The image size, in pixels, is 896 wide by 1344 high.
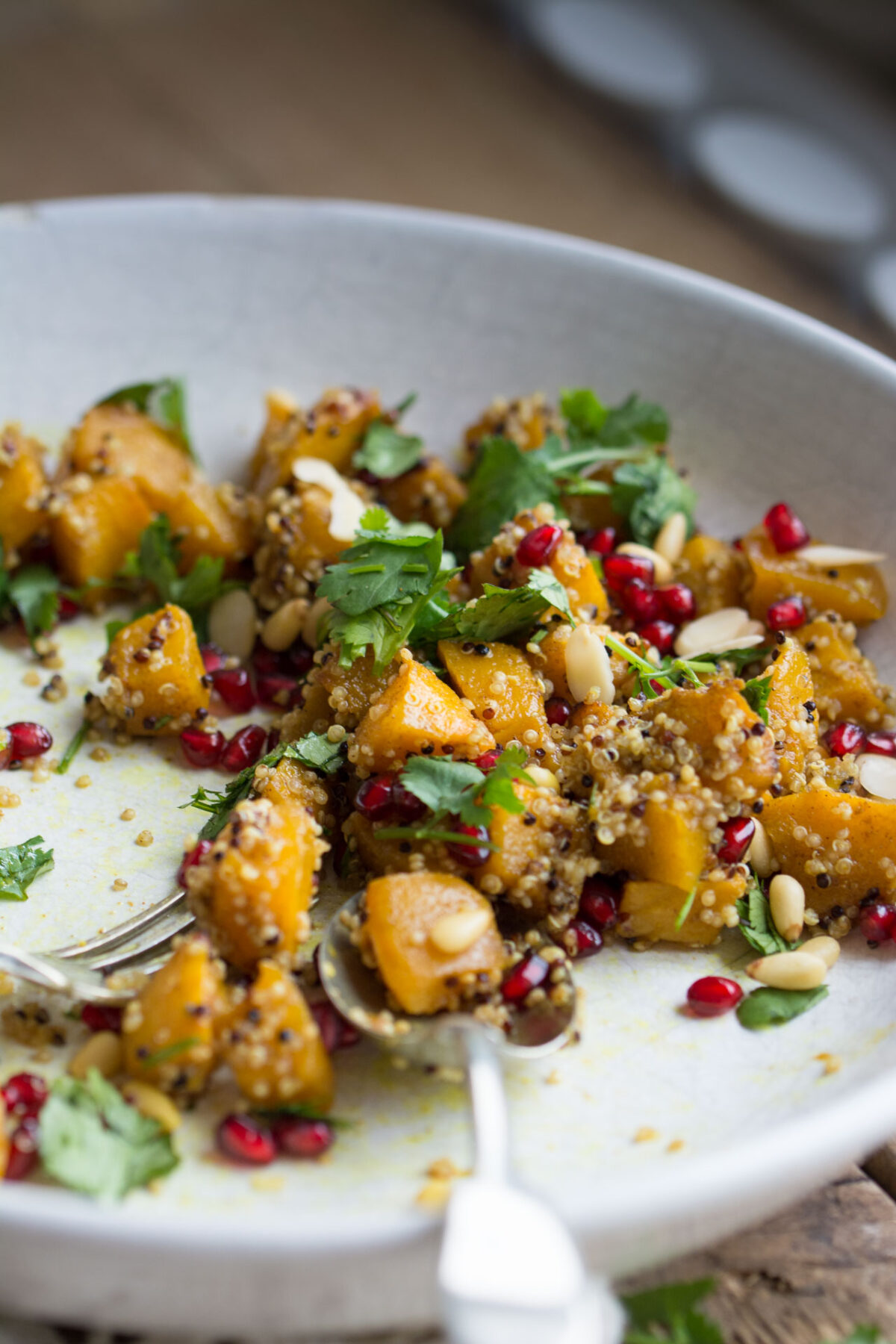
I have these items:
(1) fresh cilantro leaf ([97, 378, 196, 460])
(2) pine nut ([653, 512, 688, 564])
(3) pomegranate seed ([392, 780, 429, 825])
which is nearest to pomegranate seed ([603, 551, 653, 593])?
(2) pine nut ([653, 512, 688, 564])

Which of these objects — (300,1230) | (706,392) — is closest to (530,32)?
(706,392)

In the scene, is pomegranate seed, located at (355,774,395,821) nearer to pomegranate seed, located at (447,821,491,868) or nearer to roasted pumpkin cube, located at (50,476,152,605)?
pomegranate seed, located at (447,821,491,868)

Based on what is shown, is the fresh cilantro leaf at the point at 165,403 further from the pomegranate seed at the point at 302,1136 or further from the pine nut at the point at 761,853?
the pomegranate seed at the point at 302,1136

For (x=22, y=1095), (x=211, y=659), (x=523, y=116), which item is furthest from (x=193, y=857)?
(x=523, y=116)

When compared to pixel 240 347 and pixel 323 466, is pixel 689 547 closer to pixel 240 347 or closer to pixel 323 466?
pixel 323 466

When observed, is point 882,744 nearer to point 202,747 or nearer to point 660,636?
point 660,636
